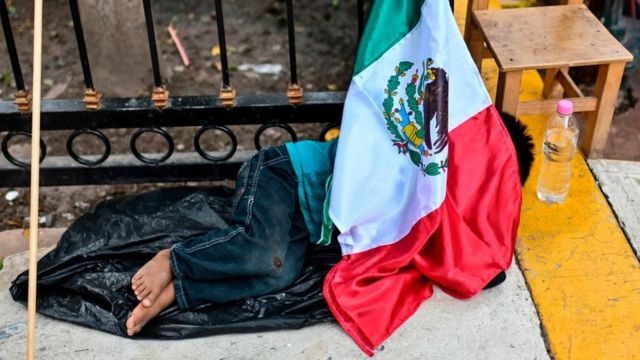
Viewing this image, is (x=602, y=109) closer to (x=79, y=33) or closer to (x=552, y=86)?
(x=552, y=86)

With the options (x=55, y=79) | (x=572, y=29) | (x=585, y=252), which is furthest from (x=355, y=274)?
(x=55, y=79)

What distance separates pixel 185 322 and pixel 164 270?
0.65 ft

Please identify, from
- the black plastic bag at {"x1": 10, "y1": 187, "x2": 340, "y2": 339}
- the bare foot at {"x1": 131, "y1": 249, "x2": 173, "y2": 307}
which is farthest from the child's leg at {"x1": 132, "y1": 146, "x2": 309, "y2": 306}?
the black plastic bag at {"x1": 10, "y1": 187, "x2": 340, "y2": 339}

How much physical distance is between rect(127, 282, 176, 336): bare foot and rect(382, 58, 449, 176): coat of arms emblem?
3.22 ft

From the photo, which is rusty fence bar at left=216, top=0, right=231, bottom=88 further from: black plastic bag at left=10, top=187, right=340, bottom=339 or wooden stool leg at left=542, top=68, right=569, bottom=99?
wooden stool leg at left=542, top=68, right=569, bottom=99

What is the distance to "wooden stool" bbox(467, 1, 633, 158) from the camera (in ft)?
10.2

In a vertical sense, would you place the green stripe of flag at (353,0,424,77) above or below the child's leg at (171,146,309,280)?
above

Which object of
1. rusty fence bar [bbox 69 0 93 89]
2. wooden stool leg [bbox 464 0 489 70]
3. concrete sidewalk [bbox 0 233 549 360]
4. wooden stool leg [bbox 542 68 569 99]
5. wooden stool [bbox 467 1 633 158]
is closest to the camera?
concrete sidewalk [bbox 0 233 549 360]

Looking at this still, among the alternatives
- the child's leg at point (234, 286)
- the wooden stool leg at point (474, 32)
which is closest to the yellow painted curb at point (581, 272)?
the wooden stool leg at point (474, 32)

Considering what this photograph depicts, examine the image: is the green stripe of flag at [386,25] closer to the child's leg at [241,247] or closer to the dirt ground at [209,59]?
the child's leg at [241,247]

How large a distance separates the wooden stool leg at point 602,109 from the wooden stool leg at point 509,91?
35 centimetres

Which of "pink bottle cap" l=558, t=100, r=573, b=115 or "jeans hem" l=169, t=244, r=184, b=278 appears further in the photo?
"pink bottle cap" l=558, t=100, r=573, b=115

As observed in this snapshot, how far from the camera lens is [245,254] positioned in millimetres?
2721

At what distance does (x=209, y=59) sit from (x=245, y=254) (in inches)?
116
